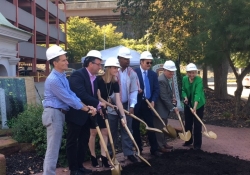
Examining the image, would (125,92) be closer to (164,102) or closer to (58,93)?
(164,102)

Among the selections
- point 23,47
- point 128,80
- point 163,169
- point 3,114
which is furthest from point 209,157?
point 23,47

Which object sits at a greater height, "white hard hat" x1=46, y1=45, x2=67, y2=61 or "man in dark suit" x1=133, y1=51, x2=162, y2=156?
"white hard hat" x1=46, y1=45, x2=67, y2=61

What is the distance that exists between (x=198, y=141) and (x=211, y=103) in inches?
406

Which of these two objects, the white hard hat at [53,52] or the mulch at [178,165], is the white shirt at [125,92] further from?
the white hard hat at [53,52]

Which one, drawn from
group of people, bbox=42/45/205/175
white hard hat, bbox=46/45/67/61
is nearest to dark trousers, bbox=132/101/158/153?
group of people, bbox=42/45/205/175

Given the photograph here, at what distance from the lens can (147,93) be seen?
7.85 meters

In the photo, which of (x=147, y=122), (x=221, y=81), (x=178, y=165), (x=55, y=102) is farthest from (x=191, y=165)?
(x=221, y=81)

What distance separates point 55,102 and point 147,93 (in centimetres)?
260

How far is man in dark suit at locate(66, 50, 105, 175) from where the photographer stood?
6.14 m

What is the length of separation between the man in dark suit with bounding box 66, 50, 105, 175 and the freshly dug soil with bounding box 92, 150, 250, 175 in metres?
0.41

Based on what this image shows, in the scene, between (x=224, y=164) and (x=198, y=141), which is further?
(x=198, y=141)

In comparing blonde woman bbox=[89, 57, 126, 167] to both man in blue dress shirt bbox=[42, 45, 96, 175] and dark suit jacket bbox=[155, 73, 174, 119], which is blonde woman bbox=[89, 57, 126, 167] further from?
dark suit jacket bbox=[155, 73, 174, 119]

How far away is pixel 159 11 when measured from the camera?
18703 millimetres

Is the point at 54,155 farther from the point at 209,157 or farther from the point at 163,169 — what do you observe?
the point at 209,157
